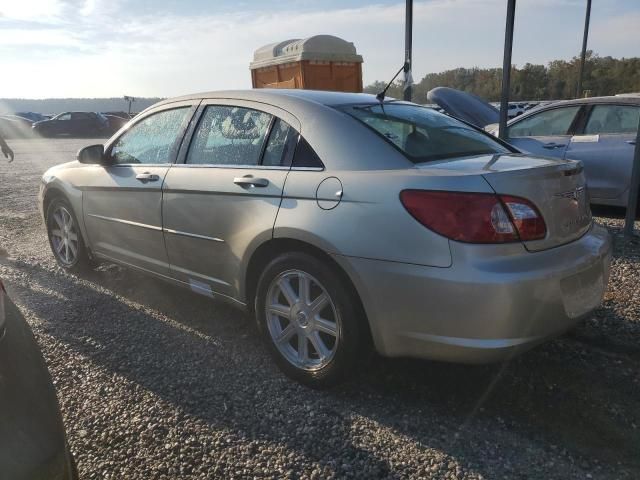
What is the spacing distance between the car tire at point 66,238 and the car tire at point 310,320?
241 cm

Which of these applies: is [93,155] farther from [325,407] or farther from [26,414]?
[26,414]

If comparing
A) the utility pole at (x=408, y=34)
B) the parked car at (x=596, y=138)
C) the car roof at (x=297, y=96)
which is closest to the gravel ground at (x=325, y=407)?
the car roof at (x=297, y=96)

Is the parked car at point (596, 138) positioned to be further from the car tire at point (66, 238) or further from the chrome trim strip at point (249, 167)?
the car tire at point (66, 238)

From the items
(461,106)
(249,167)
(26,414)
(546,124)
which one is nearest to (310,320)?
(249,167)

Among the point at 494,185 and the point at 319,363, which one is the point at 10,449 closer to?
the point at 319,363

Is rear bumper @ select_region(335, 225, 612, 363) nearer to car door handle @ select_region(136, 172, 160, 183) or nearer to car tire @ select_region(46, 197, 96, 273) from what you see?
car door handle @ select_region(136, 172, 160, 183)

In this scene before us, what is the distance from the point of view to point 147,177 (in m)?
3.75

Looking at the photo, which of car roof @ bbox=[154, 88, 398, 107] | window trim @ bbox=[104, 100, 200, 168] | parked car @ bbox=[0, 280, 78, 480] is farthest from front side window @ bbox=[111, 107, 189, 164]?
parked car @ bbox=[0, 280, 78, 480]

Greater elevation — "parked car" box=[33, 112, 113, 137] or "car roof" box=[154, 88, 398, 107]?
"car roof" box=[154, 88, 398, 107]

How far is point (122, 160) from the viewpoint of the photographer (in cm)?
424

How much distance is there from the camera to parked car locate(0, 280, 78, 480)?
1.44 meters

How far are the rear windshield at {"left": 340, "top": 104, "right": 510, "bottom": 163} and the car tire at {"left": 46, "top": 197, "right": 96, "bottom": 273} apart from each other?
290cm

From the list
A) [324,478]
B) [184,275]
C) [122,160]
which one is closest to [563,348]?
[324,478]

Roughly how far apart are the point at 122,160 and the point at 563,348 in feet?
11.1
